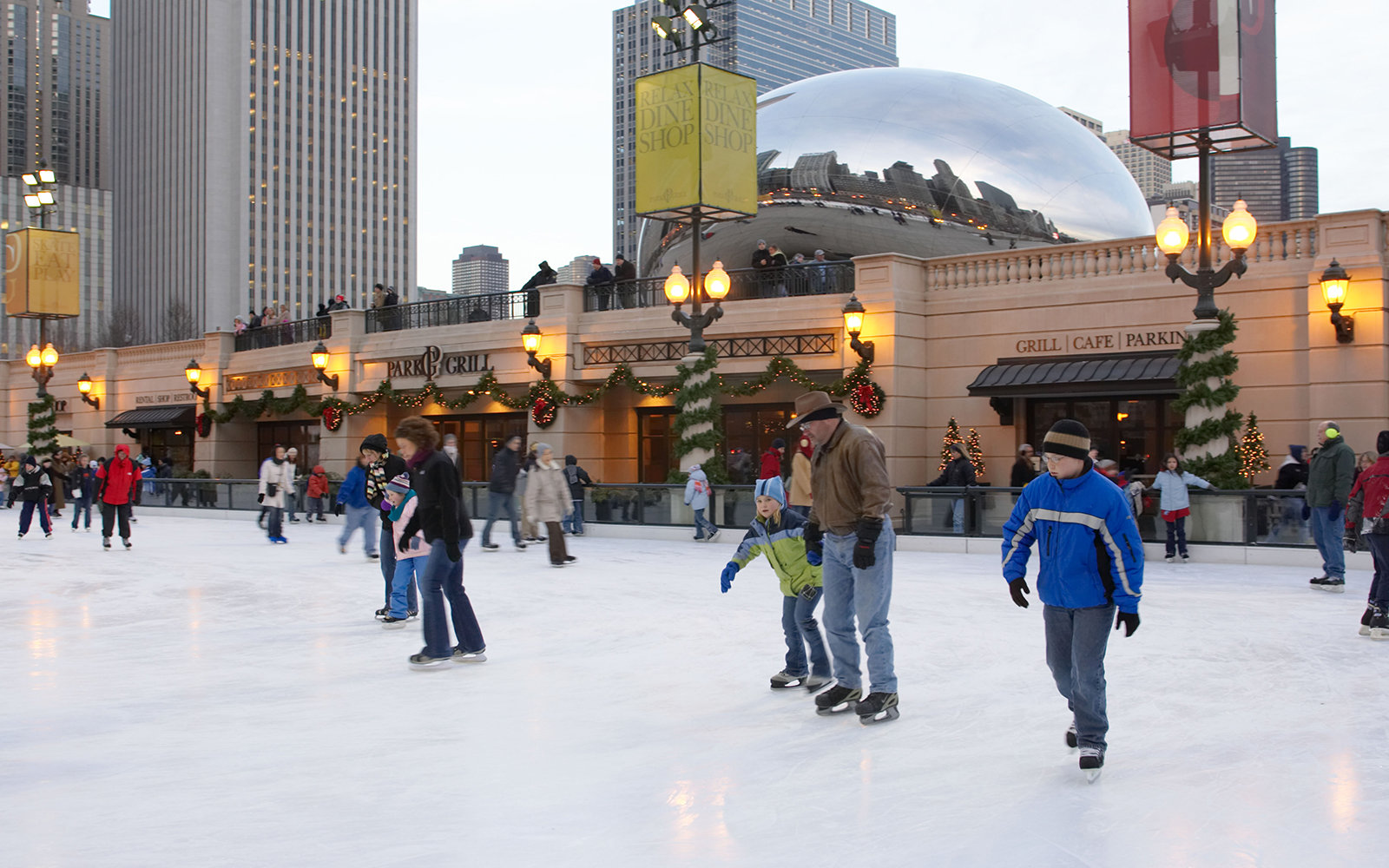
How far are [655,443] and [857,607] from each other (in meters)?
20.1

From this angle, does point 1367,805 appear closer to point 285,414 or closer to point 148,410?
point 285,414

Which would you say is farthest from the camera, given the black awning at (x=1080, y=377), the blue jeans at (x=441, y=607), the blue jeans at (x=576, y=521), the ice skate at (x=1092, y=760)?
the blue jeans at (x=576, y=521)

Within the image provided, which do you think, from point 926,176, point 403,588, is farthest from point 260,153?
point 403,588

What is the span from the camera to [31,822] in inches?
177

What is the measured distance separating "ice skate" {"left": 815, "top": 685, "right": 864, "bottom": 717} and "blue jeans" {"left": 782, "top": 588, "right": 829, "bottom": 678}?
1.75 feet

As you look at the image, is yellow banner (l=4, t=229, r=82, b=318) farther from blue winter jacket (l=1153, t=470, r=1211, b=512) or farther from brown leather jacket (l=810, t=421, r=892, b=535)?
brown leather jacket (l=810, t=421, r=892, b=535)

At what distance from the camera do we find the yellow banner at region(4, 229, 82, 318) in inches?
1056

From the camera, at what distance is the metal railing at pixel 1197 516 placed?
564 inches


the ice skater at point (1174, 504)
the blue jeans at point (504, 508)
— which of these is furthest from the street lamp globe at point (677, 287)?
the ice skater at point (1174, 504)

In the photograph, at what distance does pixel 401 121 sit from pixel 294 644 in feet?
470

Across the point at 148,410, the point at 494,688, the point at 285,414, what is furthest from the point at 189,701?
the point at 148,410

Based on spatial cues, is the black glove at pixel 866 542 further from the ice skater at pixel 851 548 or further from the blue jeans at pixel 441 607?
the blue jeans at pixel 441 607

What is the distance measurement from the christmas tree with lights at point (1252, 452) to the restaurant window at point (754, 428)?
8119 millimetres

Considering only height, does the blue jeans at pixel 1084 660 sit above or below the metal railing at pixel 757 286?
below
